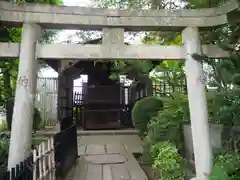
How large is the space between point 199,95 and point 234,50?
3.03ft

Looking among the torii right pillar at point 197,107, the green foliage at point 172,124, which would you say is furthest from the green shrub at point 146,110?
the torii right pillar at point 197,107

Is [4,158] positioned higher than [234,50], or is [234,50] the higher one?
[234,50]

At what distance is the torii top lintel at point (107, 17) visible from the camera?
396 cm

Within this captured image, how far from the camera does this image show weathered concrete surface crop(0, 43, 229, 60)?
158 inches

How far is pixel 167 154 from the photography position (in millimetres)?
4566

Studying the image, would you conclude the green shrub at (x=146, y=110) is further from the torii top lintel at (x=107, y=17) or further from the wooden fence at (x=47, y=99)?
the wooden fence at (x=47, y=99)

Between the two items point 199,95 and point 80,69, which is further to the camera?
point 80,69

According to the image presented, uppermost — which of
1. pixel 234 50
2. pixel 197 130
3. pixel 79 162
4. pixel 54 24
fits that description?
pixel 54 24

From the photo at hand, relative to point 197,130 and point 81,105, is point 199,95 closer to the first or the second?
point 197,130

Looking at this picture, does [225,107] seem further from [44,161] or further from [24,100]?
[24,100]

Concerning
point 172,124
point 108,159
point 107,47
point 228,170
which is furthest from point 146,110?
point 228,170

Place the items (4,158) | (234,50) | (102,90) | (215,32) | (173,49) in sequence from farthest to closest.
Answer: (102,90) → (215,32) → (4,158) → (173,49) → (234,50)

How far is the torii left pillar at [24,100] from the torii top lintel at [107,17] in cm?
23

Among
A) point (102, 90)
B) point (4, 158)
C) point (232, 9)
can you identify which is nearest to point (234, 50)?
point (232, 9)
